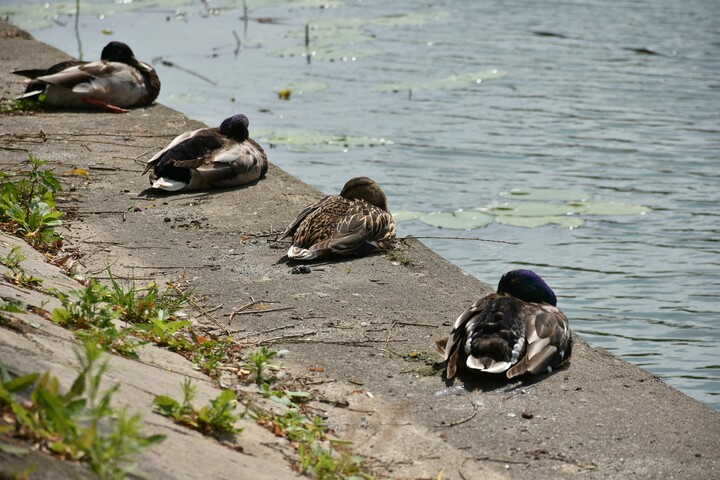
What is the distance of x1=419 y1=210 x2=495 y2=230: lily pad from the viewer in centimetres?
932

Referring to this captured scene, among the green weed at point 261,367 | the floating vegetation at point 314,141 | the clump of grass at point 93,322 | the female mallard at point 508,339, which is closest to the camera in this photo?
the clump of grass at point 93,322

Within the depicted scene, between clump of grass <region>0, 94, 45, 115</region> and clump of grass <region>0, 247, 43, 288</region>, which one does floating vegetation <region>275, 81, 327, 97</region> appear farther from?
clump of grass <region>0, 247, 43, 288</region>

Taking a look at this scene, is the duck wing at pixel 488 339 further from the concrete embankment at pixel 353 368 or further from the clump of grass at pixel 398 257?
the clump of grass at pixel 398 257

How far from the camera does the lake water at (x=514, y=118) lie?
850cm

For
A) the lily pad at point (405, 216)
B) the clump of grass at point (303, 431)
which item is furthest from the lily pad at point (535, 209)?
the clump of grass at point (303, 431)

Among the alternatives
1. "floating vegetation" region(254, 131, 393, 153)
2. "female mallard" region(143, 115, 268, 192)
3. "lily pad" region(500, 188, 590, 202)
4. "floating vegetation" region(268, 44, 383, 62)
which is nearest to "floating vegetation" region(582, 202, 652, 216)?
"lily pad" region(500, 188, 590, 202)

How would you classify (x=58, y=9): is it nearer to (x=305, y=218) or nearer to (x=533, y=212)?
(x=533, y=212)

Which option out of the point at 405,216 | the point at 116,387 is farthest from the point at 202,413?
the point at 405,216

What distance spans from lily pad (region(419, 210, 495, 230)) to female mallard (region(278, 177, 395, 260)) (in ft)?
6.63

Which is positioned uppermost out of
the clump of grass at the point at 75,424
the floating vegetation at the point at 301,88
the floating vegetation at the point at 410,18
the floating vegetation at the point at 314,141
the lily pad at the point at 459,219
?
the clump of grass at the point at 75,424

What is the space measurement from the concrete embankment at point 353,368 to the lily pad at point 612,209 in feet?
9.89

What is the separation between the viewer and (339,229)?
679 centimetres

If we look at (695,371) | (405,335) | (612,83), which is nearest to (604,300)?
(695,371)

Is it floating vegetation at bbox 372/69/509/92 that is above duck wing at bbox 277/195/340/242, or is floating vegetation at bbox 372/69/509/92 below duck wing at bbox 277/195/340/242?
below
